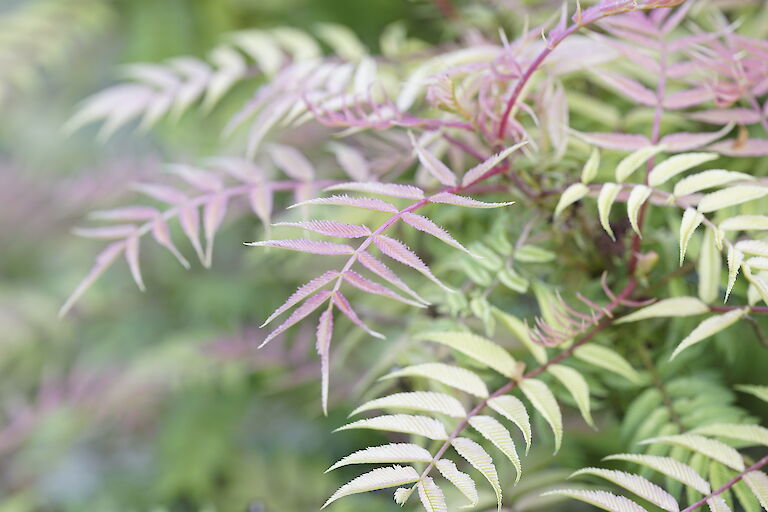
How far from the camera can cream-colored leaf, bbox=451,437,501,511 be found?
1.32ft

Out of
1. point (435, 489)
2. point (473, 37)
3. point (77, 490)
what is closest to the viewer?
point (435, 489)

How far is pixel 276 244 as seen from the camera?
404 mm

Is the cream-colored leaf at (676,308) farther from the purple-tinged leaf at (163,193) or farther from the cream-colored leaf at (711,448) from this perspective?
the purple-tinged leaf at (163,193)

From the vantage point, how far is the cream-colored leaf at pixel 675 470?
437 millimetres

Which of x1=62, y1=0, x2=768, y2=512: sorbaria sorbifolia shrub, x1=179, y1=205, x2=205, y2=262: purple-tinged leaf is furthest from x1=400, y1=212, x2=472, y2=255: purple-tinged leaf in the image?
x1=179, y1=205, x2=205, y2=262: purple-tinged leaf

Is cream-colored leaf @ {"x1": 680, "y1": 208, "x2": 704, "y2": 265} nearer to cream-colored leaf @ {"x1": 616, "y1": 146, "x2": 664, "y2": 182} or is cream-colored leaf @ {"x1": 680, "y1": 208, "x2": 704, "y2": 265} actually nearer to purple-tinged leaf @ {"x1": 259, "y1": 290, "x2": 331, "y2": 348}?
cream-colored leaf @ {"x1": 616, "y1": 146, "x2": 664, "y2": 182}

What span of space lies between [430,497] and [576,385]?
0.17 metres

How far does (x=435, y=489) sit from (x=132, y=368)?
2.67 feet

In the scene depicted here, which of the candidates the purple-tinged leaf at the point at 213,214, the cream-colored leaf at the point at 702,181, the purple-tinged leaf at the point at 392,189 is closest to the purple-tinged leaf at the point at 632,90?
the cream-colored leaf at the point at 702,181

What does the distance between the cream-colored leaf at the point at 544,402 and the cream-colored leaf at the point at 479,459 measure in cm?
8

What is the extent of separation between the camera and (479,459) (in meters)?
0.41

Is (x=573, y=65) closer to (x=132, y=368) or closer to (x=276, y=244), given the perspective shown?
(x=276, y=244)

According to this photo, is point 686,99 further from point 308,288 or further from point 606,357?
point 308,288

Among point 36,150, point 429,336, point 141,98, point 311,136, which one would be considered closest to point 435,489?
point 429,336
